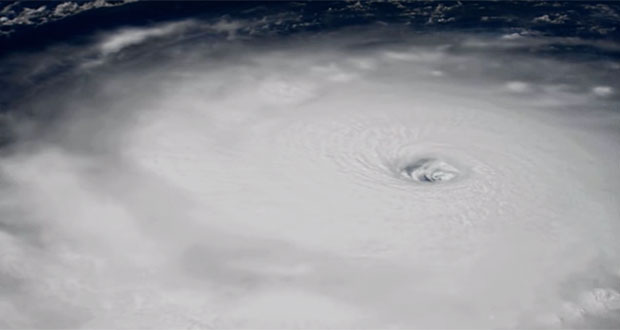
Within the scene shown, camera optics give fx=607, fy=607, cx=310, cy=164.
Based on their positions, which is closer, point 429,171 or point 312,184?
point 312,184

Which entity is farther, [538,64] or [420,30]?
[420,30]

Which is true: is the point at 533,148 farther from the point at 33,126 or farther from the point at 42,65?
the point at 42,65

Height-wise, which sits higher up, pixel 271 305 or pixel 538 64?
pixel 538 64

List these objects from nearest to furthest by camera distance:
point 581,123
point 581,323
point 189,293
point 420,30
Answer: point 581,323
point 189,293
point 581,123
point 420,30

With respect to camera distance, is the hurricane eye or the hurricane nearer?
the hurricane

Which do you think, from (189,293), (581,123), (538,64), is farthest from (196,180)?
(538,64)

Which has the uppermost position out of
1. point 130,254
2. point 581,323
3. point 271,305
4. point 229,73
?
point 229,73

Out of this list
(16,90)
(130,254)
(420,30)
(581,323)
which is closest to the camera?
(581,323)

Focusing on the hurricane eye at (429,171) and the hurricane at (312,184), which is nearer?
the hurricane at (312,184)
